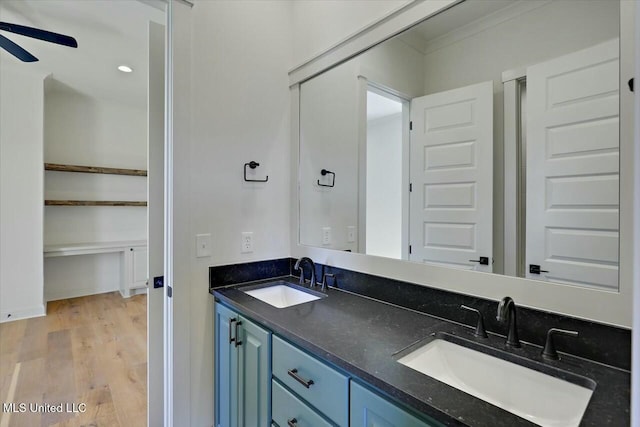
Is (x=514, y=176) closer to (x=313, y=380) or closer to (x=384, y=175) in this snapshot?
(x=384, y=175)

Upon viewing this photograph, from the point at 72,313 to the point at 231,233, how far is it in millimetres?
3320

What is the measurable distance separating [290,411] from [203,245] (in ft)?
2.90

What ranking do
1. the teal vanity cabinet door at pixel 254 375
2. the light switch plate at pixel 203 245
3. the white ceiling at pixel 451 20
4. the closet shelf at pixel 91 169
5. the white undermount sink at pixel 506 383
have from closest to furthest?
the white undermount sink at pixel 506 383 → the white ceiling at pixel 451 20 → the teal vanity cabinet door at pixel 254 375 → the light switch plate at pixel 203 245 → the closet shelf at pixel 91 169

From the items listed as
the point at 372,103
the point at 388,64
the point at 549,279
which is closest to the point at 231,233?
the point at 372,103

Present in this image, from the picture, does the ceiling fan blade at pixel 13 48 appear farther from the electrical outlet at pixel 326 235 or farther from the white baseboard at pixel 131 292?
the white baseboard at pixel 131 292

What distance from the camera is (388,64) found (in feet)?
4.93

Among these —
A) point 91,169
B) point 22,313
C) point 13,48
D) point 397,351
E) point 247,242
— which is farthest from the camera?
point 91,169

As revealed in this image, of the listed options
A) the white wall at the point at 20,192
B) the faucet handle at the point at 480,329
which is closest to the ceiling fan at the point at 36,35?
the white wall at the point at 20,192

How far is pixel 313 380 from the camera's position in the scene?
1031 millimetres

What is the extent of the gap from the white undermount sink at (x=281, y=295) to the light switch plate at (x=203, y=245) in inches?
12.0

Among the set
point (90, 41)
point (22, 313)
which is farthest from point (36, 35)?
point (22, 313)

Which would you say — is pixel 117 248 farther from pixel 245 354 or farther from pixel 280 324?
pixel 280 324

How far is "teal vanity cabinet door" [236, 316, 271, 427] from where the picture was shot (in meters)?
1.27

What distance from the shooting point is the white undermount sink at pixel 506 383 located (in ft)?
2.61
